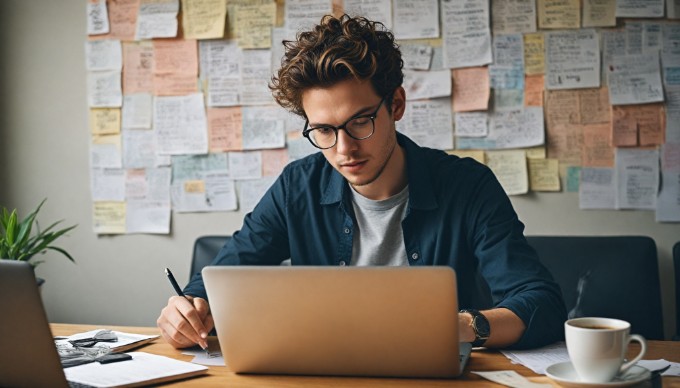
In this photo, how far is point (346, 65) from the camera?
5.84 ft

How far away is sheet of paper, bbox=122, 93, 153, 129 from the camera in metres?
3.25

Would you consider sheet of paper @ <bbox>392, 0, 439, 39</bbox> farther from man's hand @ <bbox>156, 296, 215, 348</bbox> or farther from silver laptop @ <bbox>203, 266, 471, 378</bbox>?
silver laptop @ <bbox>203, 266, 471, 378</bbox>

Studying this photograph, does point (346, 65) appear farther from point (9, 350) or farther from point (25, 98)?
point (25, 98)

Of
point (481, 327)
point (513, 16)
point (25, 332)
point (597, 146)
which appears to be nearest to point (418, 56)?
point (513, 16)

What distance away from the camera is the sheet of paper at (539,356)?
140cm

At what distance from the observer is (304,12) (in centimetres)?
307

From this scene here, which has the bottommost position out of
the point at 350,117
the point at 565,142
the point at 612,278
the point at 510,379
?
the point at 612,278

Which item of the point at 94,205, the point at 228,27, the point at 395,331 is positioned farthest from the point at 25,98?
the point at 395,331

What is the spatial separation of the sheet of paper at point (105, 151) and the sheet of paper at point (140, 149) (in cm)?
3

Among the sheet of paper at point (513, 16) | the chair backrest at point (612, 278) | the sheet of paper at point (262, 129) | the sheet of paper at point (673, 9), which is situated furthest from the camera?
the sheet of paper at point (262, 129)

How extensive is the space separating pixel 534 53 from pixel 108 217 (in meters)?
1.79

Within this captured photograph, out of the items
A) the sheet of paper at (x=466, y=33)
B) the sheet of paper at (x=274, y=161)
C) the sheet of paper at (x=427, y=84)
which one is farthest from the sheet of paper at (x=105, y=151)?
the sheet of paper at (x=466, y=33)

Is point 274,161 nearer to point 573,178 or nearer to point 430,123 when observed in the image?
point 430,123

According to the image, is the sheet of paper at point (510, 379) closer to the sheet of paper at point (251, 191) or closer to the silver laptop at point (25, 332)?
the silver laptop at point (25, 332)
